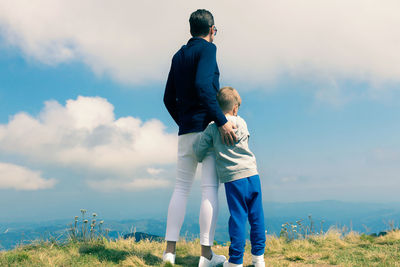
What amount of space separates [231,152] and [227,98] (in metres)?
0.61

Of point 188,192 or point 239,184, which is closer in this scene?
point 239,184

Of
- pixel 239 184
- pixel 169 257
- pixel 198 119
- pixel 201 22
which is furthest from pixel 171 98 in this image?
pixel 169 257

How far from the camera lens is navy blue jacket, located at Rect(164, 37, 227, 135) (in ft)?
10.9

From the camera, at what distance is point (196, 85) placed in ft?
11.1

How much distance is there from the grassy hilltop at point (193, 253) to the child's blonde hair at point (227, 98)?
1.96m

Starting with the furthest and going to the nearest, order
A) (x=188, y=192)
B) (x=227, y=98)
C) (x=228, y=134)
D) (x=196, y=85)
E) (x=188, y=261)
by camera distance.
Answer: (x=188, y=261) < (x=188, y=192) < (x=227, y=98) < (x=196, y=85) < (x=228, y=134)

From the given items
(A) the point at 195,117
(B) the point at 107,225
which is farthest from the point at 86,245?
(A) the point at 195,117

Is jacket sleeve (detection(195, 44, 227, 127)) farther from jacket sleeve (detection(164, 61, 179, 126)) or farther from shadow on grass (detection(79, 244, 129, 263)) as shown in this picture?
shadow on grass (detection(79, 244, 129, 263))

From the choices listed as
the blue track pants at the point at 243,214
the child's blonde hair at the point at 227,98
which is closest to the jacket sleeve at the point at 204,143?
the child's blonde hair at the point at 227,98

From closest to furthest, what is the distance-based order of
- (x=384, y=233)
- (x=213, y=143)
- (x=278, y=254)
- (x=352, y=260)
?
(x=213, y=143) < (x=352, y=260) < (x=278, y=254) < (x=384, y=233)

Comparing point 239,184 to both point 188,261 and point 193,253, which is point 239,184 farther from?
point 193,253

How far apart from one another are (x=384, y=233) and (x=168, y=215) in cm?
459

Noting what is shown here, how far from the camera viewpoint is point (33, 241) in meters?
5.02

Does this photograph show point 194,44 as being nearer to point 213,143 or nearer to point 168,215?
point 213,143
